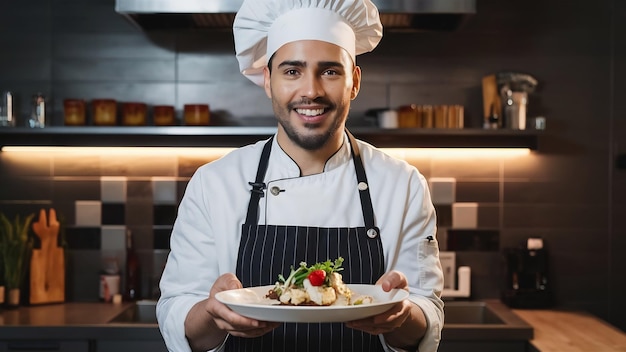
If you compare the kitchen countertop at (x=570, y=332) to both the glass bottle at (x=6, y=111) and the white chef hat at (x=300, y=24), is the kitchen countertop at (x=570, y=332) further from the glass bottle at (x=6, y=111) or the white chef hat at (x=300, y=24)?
the glass bottle at (x=6, y=111)

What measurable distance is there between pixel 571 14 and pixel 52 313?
2.54 meters

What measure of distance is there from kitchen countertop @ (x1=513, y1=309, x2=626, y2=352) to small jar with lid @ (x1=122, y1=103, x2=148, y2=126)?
177 cm

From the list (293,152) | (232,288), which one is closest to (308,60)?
(293,152)

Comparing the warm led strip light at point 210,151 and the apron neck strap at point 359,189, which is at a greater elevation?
the warm led strip light at point 210,151

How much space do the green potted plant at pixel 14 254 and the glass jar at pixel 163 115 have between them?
682 millimetres

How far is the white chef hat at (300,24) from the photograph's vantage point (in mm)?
1866

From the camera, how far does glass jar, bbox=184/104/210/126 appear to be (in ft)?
10.8

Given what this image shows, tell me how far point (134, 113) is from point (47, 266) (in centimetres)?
75

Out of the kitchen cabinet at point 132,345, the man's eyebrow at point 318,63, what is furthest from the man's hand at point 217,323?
the kitchen cabinet at point 132,345

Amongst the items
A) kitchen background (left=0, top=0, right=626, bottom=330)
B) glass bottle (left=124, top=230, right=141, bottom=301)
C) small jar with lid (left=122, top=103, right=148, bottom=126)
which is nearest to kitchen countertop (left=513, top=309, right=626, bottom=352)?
kitchen background (left=0, top=0, right=626, bottom=330)

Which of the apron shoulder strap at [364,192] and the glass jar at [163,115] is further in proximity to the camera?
the glass jar at [163,115]

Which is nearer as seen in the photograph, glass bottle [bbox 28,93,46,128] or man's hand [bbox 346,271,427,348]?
man's hand [bbox 346,271,427,348]

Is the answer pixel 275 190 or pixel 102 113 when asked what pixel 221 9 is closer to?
pixel 102 113

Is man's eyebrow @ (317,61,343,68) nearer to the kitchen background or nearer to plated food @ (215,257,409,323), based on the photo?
plated food @ (215,257,409,323)
